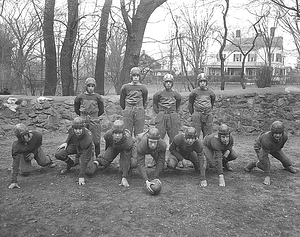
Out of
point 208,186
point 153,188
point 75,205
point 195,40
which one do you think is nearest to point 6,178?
point 75,205

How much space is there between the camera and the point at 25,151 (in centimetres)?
456

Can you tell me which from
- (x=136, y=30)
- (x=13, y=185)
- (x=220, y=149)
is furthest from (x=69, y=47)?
(x=220, y=149)

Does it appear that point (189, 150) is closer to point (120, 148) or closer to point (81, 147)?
point (120, 148)

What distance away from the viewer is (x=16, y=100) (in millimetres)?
7758

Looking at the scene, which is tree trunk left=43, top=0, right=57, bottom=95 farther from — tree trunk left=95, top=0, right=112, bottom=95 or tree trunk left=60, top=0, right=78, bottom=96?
tree trunk left=95, top=0, right=112, bottom=95

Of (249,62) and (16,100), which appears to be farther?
(249,62)

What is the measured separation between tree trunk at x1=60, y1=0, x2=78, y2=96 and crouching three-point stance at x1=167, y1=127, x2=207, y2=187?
6240 millimetres

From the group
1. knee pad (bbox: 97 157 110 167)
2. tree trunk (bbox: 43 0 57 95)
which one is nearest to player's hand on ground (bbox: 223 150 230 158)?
knee pad (bbox: 97 157 110 167)

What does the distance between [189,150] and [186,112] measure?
3478 mm

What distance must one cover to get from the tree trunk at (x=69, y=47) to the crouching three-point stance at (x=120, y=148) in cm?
586

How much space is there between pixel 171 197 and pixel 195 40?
40.1 feet

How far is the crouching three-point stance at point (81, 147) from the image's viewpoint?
168 inches

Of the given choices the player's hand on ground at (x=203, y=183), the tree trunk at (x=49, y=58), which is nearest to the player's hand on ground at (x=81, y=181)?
the player's hand on ground at (x=203, y=183)

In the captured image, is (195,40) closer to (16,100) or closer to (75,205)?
(16,100)
